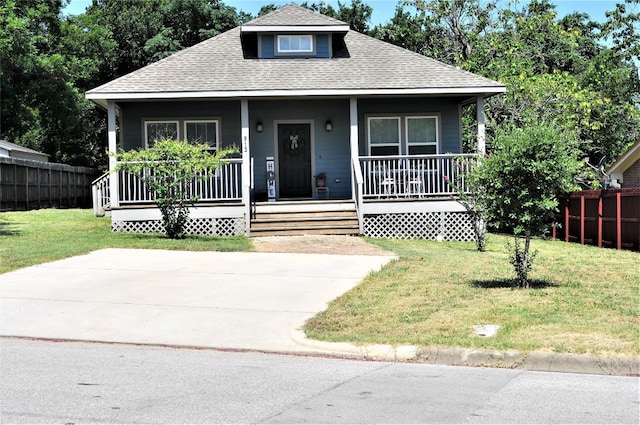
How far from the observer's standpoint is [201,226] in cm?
2012

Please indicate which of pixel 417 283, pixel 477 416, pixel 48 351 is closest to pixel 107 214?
pixel 417 283

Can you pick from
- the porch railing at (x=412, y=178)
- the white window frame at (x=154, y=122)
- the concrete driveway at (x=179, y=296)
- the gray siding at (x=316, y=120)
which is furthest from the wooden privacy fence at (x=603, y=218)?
the white window frame at (x=154, y=122)

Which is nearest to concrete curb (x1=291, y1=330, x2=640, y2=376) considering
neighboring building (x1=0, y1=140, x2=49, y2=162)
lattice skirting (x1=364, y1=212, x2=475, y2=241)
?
lattice skirting (x1=364, y1=212, x2=475, y2=241)

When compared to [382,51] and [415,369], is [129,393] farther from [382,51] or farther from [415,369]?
[382,51]

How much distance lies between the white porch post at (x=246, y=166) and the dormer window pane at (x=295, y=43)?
300 cm

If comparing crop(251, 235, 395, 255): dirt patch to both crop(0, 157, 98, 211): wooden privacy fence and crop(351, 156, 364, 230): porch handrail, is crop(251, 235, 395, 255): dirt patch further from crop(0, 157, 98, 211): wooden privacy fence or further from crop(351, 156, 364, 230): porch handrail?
crop(0, 157, 98, 211): wooden privacy fence

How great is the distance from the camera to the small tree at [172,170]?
17812 mm

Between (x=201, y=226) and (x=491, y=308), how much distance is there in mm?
11873

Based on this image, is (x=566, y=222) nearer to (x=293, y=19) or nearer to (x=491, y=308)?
(x=293, y=19)

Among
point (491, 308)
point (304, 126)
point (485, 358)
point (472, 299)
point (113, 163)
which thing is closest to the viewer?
point (485, 358)

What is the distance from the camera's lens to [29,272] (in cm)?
1284

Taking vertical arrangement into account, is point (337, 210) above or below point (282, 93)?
below

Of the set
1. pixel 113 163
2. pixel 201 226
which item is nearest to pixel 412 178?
pixel 201 226

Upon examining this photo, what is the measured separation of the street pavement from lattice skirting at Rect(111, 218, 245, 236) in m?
4.50
